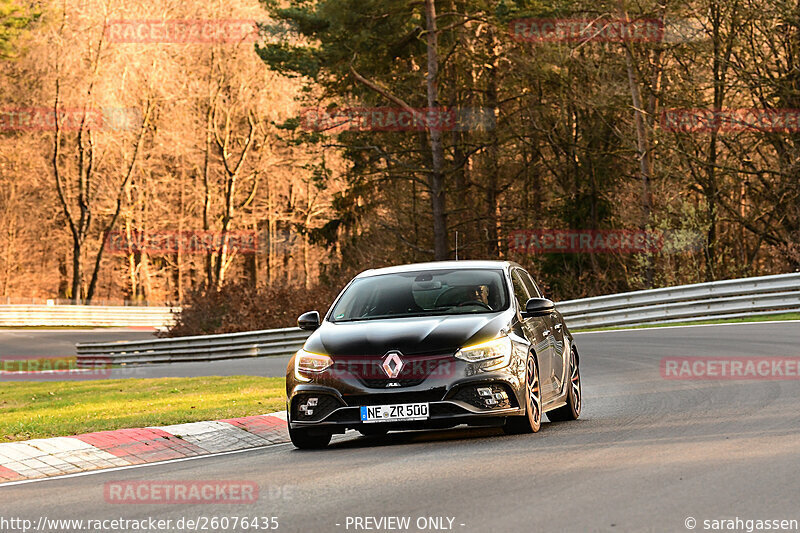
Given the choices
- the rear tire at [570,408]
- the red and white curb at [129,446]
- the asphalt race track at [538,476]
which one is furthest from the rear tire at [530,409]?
the red and white curb at [129,446]

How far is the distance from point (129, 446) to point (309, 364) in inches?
83.5

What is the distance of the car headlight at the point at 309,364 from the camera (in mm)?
10409

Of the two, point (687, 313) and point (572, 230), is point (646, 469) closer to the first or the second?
point (687, 313)

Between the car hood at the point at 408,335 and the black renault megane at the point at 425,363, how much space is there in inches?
0.4

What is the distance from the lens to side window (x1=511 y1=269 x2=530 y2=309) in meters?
11.8

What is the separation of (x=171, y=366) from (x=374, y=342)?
21.9 metres

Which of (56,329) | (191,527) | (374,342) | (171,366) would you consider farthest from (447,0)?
(191,527)

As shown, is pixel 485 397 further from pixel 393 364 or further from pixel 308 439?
pixel 308 439

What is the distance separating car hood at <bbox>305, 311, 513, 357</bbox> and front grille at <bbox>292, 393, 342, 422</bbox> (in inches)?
15.9

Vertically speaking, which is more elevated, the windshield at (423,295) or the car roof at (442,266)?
the car roof at (442,266)

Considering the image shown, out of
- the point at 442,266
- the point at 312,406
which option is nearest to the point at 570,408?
the point at 442,266

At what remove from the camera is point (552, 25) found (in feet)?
128

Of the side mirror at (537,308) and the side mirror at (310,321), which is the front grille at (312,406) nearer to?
the side mirror at (310,321)

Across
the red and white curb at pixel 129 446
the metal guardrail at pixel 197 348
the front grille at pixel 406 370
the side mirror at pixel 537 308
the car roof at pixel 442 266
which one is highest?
the car roof at pixel 442 266
